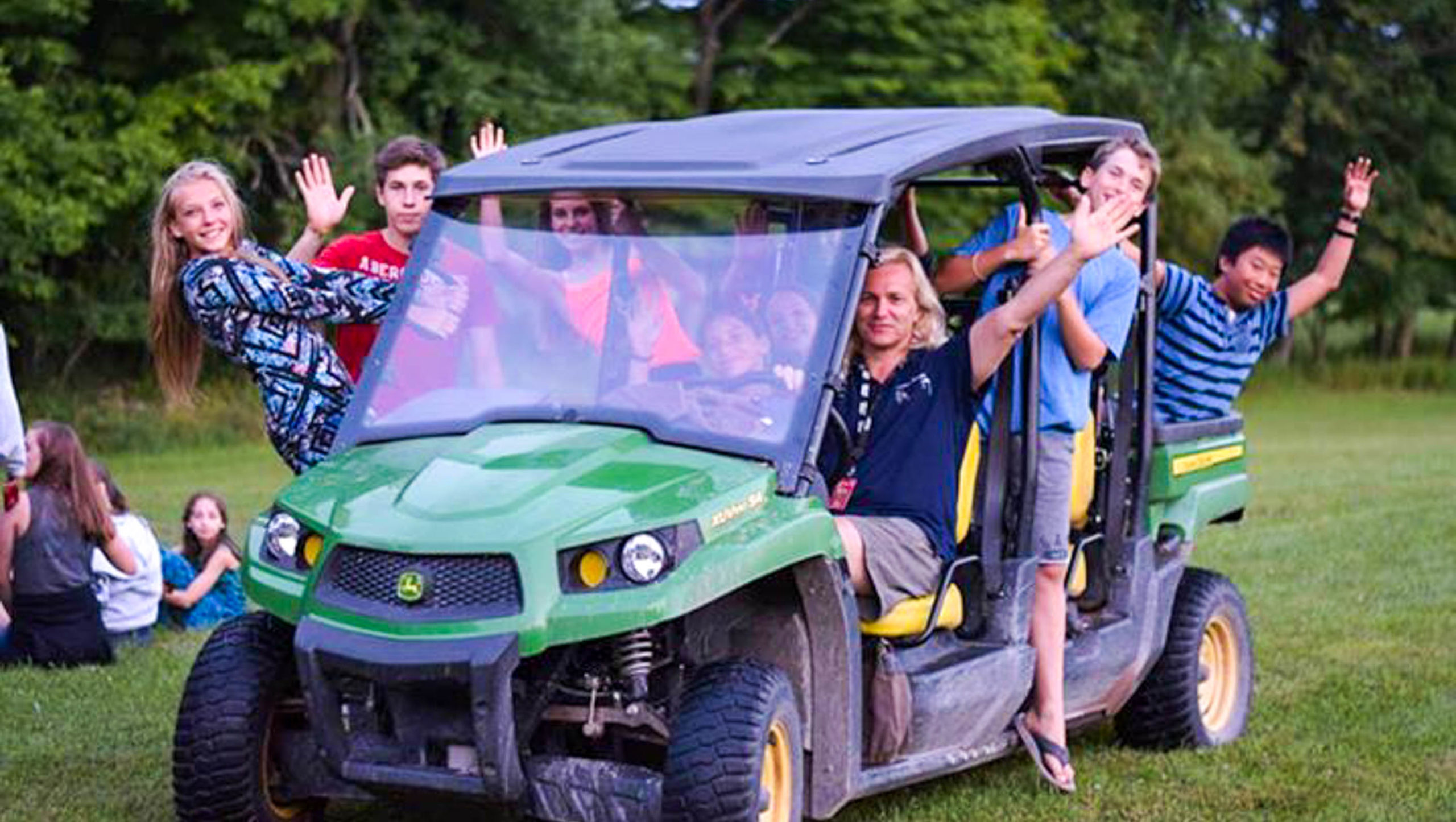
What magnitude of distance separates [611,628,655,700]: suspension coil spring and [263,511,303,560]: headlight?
851 mm

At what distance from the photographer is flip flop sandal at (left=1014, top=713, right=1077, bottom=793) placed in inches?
293

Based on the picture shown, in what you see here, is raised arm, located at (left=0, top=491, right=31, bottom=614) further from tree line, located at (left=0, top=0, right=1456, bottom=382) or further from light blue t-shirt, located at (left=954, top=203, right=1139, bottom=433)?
tree line, located at (left=0, top=0, right=1456, bottom=382)

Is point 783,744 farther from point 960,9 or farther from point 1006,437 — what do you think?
point 960,9

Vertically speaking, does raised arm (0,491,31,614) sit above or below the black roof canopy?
below

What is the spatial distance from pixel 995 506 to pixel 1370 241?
40.2m

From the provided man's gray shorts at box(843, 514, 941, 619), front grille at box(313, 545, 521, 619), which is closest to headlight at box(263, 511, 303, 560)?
front grille at box(313, 545, 521, 619)

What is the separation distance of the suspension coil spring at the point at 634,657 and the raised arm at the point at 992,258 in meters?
1.91

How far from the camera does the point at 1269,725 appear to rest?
29.2 ft

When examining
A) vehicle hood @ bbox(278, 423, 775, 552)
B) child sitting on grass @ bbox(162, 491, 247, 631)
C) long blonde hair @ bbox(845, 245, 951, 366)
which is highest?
long blonde hair @ bbox(845, 245, 951, 366)

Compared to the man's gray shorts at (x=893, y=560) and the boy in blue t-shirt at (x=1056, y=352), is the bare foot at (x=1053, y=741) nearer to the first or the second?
the boy in blue t-shirt at (x=1056, y=352)

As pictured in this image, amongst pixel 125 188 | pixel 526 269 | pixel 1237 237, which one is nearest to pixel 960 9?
pixel 125 188

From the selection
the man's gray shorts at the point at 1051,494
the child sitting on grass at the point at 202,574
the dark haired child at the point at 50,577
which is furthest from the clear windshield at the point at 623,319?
the child sitting on grass at the point at 202,574

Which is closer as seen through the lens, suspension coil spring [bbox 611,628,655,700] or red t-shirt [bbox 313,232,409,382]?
suspension coil spring [bbox 611,628,655,700]

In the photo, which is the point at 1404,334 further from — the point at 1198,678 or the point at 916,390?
the point at 916,390
